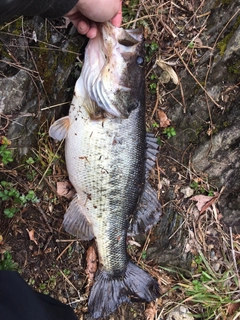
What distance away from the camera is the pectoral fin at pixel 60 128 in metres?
2.88

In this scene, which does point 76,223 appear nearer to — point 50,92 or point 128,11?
point 50,92

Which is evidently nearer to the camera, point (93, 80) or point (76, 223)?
point (93, 80)

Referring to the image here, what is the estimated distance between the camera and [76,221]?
10.1ft

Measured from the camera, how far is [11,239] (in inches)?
115

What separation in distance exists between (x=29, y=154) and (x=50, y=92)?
55 centimetres

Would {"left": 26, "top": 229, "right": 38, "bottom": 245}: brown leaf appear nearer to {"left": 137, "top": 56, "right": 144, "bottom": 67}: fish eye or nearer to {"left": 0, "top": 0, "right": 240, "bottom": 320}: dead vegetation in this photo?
{"left": 0, "top": 0, "right": 240, "bottom": 320}: dead vegetation

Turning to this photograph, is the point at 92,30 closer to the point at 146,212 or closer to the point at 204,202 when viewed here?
the point at 146,212

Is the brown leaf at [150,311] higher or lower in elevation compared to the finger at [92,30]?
lower

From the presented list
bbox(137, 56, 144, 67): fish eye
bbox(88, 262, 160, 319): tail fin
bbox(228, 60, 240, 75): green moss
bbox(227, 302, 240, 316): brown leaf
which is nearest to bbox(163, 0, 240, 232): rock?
bbox(228, 60, 240, 75): green moss

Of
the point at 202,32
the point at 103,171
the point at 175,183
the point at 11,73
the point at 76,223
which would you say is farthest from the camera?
the point at 175,183

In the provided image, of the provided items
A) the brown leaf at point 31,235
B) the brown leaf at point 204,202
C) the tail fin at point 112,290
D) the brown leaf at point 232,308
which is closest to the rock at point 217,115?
the brown leaf at point 204,202

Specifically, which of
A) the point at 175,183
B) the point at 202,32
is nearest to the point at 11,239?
the point at 175,183

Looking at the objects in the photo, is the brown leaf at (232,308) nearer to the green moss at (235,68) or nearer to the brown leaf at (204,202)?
the brown leaf at (204,202)

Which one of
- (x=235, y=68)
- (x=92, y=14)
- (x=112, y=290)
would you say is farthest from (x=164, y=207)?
(x=92, y=14)
